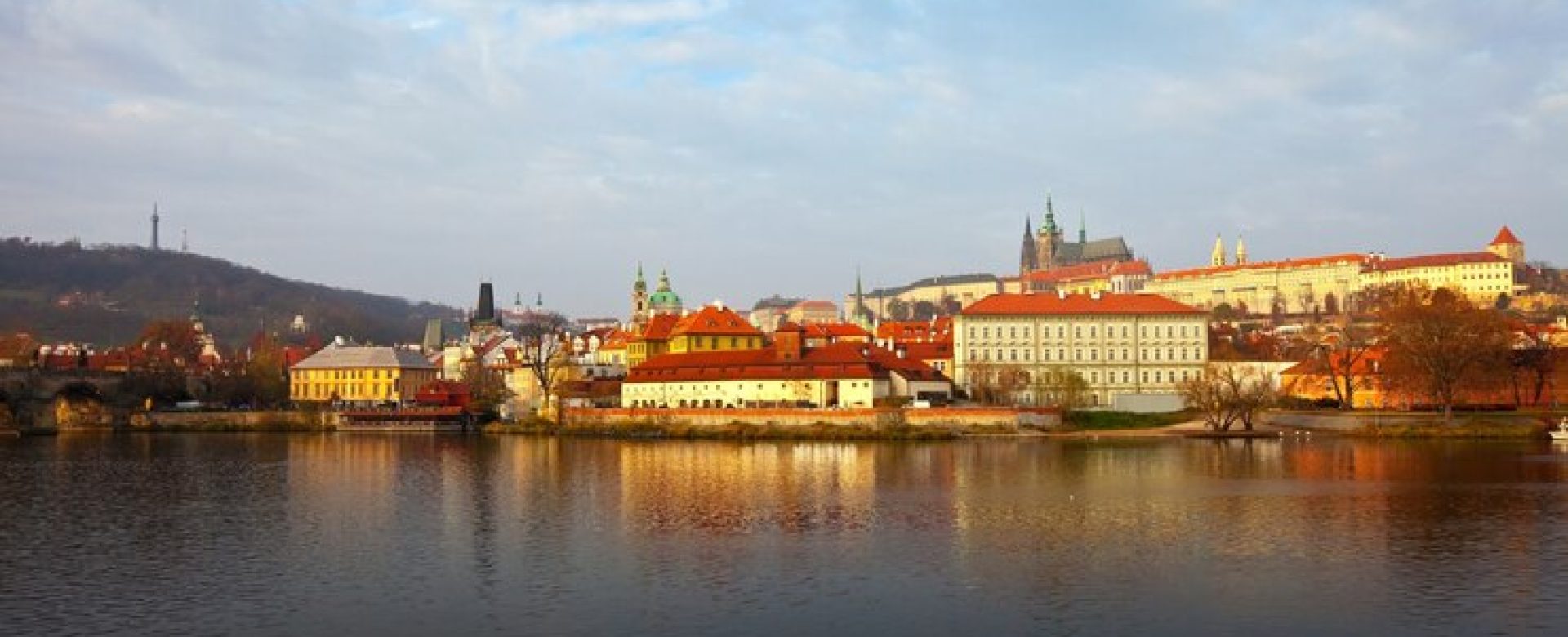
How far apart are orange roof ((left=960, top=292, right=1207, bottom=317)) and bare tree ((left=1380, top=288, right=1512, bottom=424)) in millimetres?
14401

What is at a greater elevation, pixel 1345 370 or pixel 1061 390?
pixel 1345 370

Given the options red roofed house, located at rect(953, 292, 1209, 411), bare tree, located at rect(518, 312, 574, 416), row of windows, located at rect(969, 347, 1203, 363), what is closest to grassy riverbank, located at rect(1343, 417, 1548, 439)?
red roofed house, located at rect(953, 292, 1209, 411)

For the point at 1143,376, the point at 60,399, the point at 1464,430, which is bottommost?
the point at 1464,430

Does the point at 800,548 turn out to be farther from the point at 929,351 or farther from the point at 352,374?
the point at 352,374

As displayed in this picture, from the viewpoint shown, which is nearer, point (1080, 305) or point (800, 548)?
point (800, 548)

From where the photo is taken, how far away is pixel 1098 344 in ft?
262

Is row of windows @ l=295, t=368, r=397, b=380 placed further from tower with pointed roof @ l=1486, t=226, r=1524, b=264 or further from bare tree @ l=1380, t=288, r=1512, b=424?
tower with pointed roof @ l=1486, t=226, r=1524, b=264

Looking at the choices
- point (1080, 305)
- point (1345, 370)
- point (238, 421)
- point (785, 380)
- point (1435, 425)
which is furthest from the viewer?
point (238, 421)

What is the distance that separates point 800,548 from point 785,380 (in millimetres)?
43974

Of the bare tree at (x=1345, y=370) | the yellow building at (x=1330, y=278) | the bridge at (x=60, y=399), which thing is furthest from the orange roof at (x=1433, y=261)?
the bridge at (x=60, y=399)

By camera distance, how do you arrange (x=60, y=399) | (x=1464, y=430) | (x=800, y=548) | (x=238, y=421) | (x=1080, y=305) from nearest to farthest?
(x=800, y=548), (x=1464, y=430), (x=1080, y=305), (x=238, y=421), (x=60, y=399)

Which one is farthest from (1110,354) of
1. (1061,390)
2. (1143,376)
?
(1061,390)

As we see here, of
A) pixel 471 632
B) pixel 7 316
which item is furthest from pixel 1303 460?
pixel 7 316

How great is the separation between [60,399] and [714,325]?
3989cm
